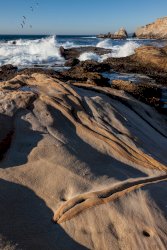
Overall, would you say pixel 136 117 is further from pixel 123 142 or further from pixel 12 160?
pixel 12 160

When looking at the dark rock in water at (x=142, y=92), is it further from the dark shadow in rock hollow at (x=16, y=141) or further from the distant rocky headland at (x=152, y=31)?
the distant rocky headland at (x=152, y=31)

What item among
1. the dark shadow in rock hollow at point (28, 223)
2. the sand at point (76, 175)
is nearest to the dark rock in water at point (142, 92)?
the sand at point (76, 175)

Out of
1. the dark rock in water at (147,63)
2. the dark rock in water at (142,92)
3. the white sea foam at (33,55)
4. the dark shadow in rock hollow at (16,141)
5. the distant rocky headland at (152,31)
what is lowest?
the distant rocky headland at (152,31)

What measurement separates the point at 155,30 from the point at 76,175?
7711 cm

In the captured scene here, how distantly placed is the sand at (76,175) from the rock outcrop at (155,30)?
70361 millimetres

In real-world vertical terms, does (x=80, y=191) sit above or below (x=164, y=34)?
above

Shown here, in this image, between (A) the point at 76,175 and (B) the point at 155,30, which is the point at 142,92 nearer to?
(A) the point at 76,175

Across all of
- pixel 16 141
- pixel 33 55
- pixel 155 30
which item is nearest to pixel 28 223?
pixel 16 141

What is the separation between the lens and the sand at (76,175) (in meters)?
2.57

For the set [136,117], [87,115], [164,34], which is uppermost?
[87,115]

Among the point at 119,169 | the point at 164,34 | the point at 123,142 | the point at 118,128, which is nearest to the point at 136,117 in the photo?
the point at 118,128

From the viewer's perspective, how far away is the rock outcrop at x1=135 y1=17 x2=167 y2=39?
72.3 m

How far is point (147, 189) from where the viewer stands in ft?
9.82

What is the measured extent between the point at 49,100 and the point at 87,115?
0.52 meters
